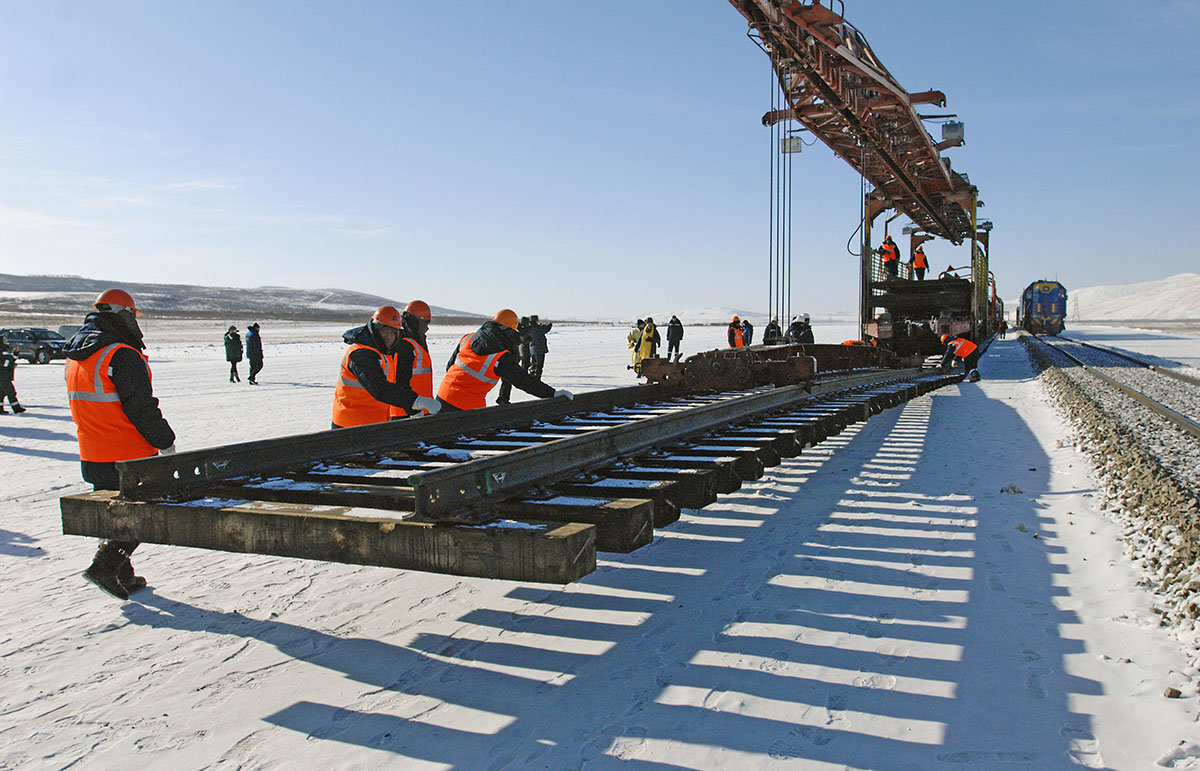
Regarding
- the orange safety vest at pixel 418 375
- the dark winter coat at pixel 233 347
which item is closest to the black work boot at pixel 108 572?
the orange safety vest at pixel 418 375

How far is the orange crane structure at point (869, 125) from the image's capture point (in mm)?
10398

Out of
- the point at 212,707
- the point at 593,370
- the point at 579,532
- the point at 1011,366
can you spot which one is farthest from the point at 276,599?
the point at 1011,366

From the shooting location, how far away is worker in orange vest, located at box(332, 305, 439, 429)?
552cm

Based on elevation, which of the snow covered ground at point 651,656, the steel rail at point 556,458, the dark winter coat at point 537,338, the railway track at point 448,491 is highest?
the dark winter coat at point 537,338

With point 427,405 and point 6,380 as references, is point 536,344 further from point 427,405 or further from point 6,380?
point 427,405

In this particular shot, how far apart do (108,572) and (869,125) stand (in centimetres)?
1366

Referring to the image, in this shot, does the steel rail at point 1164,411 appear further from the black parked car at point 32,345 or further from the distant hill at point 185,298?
the distant hill at point 185,298

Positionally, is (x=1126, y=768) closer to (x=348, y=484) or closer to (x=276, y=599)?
(x=348, y=484)

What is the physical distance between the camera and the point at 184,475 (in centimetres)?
391

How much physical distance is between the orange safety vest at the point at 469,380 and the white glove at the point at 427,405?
373 mm

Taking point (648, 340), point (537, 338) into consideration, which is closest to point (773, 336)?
point (648, 340)

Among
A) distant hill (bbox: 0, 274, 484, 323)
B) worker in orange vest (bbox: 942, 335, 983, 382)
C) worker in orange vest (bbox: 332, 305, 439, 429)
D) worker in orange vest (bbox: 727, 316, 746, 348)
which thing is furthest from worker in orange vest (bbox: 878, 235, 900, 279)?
distant hill (bbox: 0, 274, 484, 323)

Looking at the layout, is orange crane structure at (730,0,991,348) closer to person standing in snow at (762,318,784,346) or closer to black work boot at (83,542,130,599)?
person standing in snow at (762,318,784,346)

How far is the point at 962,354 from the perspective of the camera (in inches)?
672
